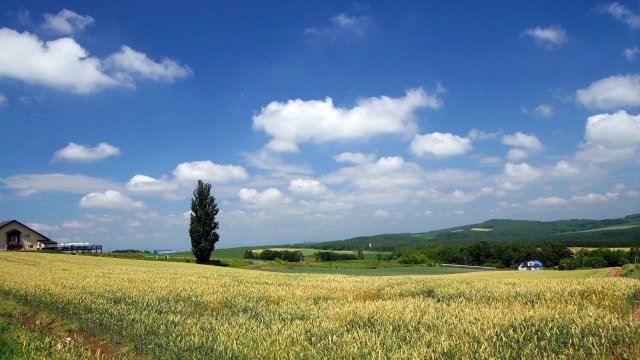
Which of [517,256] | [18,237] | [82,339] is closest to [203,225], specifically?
[18,237]

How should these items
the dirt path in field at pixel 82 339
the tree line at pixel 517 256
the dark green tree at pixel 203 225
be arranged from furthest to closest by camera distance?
the tree line at pixel 517 256, the dark green tree at pixel 203 225, the dirt path in field at pixel 82 339

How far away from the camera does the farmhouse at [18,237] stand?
275 ft

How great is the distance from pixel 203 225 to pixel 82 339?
68.9 metres

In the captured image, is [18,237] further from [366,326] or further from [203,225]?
[366,326]

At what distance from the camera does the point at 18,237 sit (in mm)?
86500

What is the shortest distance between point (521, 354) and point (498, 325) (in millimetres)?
2109

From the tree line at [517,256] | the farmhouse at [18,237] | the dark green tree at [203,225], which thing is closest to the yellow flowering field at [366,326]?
the dark green tree at [203,225]

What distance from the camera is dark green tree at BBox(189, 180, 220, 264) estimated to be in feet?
251

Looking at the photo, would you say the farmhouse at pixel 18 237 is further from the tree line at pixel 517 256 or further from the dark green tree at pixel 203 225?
the tree line at pixel 517 256

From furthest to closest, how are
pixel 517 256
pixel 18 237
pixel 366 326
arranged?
1. pixel 517 256
2. pixel 18 237
3. pixel 366 326

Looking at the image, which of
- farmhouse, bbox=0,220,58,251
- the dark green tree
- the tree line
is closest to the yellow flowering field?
the dark green tree

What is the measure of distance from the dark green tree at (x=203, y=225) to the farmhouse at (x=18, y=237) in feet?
127

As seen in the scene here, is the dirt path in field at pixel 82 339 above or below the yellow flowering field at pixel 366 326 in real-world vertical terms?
below

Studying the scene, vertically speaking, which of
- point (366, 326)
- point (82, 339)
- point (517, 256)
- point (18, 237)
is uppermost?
point (18, 237)
